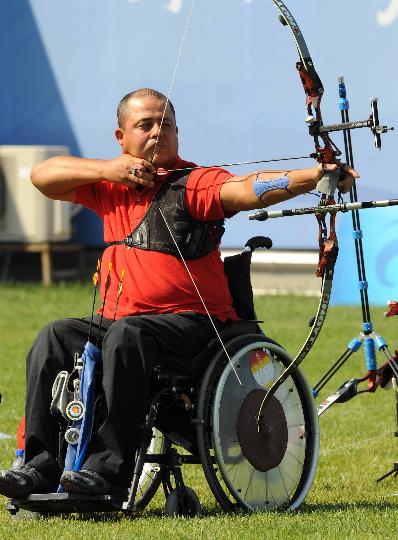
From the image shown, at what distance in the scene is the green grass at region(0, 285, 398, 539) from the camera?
5309mm

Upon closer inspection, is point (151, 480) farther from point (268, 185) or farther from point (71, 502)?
point (268, 185)

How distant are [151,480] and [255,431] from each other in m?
0.48

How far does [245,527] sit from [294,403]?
0.83m

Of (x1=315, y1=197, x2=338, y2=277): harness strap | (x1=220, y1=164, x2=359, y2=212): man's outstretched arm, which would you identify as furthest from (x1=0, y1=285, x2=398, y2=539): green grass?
(x1=220, y1=164, x2=359, y2=212): man's outstretched arm

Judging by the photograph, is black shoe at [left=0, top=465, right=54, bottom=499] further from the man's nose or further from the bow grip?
the bow grip

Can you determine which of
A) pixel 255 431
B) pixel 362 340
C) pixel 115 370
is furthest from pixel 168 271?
pixel 362 340

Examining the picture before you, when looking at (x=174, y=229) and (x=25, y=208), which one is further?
(x=25, y=208)

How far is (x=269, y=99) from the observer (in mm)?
14891

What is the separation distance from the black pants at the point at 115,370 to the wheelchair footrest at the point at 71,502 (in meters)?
0.08

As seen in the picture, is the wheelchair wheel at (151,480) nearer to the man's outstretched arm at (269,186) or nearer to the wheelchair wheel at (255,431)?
the wheelchair wheel at (255,431)

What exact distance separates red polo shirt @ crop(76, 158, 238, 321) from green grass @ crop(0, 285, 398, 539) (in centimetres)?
82

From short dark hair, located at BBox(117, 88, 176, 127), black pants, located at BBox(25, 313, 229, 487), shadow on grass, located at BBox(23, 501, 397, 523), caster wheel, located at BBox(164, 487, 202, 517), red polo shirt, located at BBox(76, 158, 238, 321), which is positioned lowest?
shadow on grass, located at BBox(23, 501, 397, 523)

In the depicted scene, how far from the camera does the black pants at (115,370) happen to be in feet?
17.8

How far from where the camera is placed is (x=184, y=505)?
18.5ft
